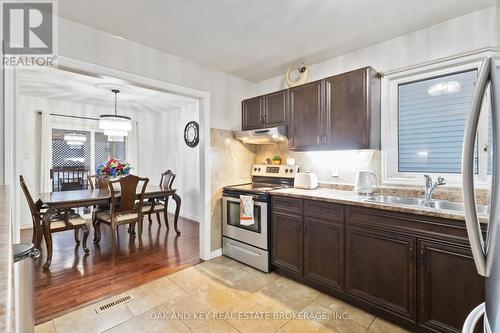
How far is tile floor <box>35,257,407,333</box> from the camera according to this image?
5.99 ft

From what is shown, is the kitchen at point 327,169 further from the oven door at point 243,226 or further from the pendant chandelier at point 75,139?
the pendant chandelier at point 75,139

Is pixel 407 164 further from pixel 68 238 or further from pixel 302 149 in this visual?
pixel 68 238

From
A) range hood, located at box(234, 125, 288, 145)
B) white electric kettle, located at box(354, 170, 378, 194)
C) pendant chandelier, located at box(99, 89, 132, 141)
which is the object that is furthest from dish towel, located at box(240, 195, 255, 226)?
pendant chandelier, located at box(99, 89, 132, 141)

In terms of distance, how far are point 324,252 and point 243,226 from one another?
3.43 feet

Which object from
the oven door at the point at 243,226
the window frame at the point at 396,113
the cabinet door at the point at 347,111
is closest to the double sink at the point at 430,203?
the window frame at the point at 396,113

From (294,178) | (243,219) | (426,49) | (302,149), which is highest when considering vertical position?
(426,49)

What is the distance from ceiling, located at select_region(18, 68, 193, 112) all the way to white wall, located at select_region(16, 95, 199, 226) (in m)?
0.21

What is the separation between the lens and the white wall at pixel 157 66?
210 centimetres

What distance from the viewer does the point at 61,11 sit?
76.2 inches

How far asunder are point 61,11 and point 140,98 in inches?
109

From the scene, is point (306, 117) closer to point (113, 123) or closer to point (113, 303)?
point (113, 303)

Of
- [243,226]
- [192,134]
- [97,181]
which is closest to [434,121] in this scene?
[243,226]

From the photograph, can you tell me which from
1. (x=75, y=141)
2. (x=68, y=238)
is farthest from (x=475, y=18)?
(x=75, y=141)

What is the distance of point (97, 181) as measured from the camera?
4.47 meters
